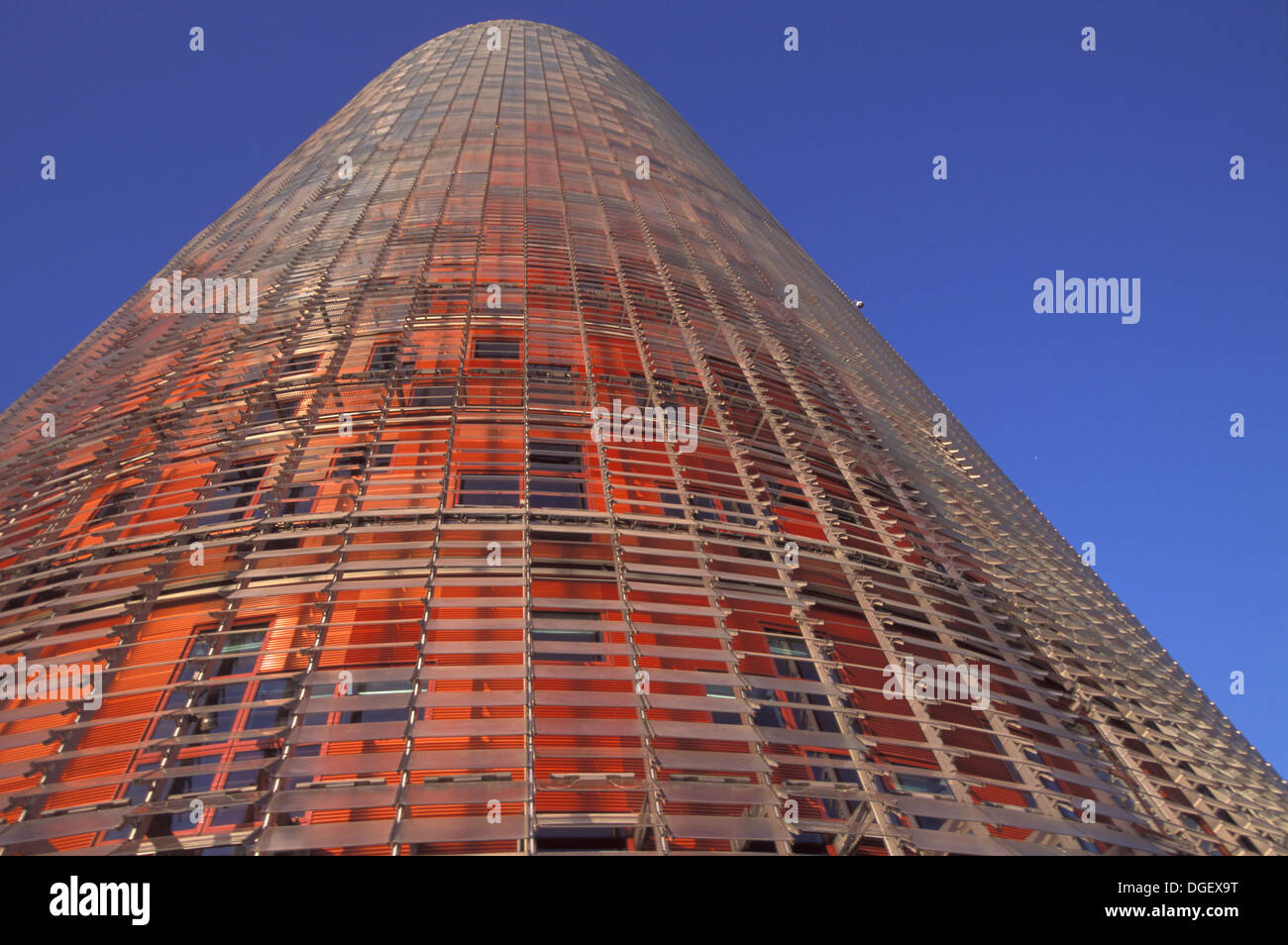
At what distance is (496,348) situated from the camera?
31.7ft

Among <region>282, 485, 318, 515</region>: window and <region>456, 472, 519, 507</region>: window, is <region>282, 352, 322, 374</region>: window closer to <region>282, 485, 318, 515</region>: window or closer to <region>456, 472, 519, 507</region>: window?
<region>282, 485, 318, 515</region>: window

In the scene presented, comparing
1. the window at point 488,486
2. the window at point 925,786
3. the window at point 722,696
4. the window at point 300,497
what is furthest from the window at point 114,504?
the window at point 925,786

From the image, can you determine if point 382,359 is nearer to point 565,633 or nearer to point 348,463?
point 348,463

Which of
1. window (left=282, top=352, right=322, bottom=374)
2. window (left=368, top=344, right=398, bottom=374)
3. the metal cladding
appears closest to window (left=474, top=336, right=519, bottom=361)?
the metal cladding

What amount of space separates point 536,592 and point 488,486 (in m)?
2.04

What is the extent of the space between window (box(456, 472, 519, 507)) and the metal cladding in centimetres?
4

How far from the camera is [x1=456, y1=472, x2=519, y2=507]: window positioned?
8148mm

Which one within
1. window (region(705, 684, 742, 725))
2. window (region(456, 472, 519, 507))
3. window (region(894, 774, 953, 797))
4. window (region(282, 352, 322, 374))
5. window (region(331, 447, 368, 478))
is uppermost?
window (region(282, 352, 322, 374))

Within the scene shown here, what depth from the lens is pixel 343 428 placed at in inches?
319

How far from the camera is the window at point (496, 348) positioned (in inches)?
376

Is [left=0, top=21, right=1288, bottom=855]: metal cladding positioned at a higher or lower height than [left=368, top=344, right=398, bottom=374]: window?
lower
